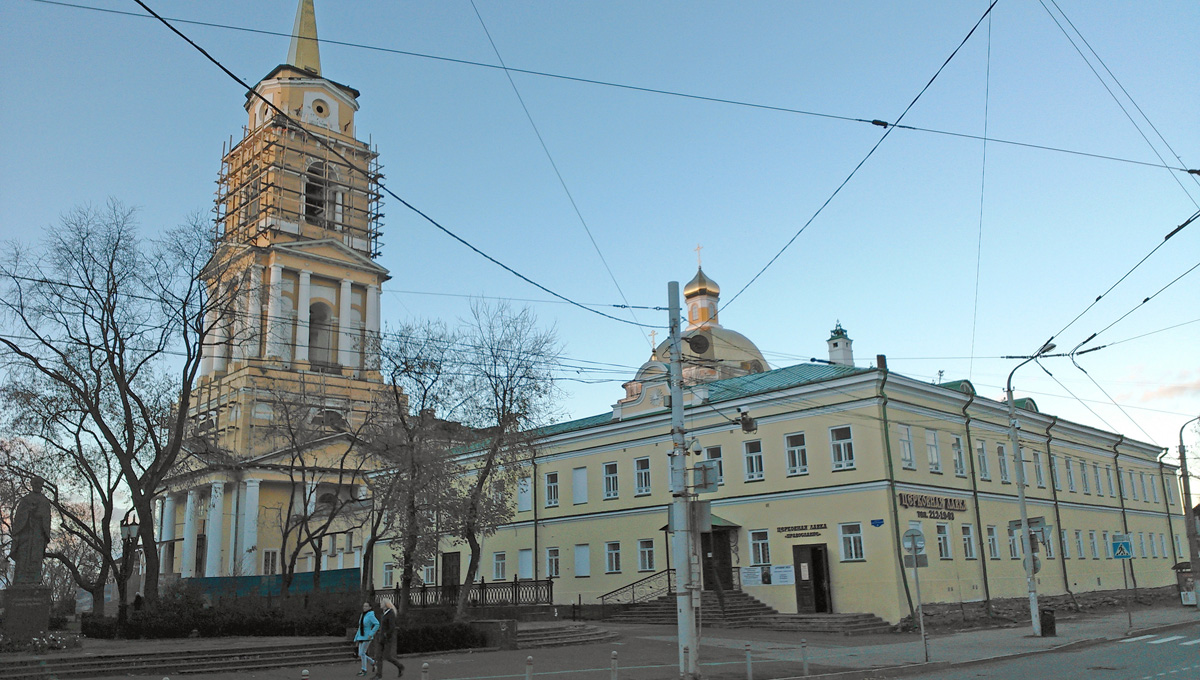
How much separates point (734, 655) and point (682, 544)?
829 centimetres

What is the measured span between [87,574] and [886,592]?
5476cm

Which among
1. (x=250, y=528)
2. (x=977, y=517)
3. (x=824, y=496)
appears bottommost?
(x=977, y=517)

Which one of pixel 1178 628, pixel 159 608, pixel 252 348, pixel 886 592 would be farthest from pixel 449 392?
Answer: pixel 252 348

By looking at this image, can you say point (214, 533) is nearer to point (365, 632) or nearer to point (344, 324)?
point (344, 324)

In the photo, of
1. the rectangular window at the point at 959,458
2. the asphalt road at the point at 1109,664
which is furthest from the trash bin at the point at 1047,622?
the rectangular window at the point at 959,458

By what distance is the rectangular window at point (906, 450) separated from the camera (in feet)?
110

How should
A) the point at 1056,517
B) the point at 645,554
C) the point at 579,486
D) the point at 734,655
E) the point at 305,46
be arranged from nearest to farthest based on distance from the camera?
the point at 734,655, the point at 645,554, the point at 1056,517, the point at 579,486, the point at 305,46

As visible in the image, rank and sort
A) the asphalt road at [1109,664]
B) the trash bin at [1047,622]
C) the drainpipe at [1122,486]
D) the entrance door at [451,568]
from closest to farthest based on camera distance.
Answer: the asphalt road at [1109,664] → the trash bin at [1047,622] → the entrance door at [451,568] → the drainpipe at [1122,486]

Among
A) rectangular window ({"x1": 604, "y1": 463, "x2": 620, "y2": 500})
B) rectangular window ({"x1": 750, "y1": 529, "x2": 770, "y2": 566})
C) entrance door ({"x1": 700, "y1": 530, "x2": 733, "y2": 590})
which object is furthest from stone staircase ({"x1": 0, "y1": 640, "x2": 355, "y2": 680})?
rectangular window ({"x1": 604, "y1": 463, "x2": 620, "y2": 500})

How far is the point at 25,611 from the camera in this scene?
21.5 metres

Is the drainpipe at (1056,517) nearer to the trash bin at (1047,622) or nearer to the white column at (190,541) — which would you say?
the trash bin at (1047,622)

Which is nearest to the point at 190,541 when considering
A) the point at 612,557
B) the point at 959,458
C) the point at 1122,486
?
the point at 612,557

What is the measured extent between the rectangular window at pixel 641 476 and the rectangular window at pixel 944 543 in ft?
37.4

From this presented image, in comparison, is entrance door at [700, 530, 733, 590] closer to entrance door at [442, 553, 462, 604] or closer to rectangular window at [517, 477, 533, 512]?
rectangular window at [517, 477, 533, 512]
